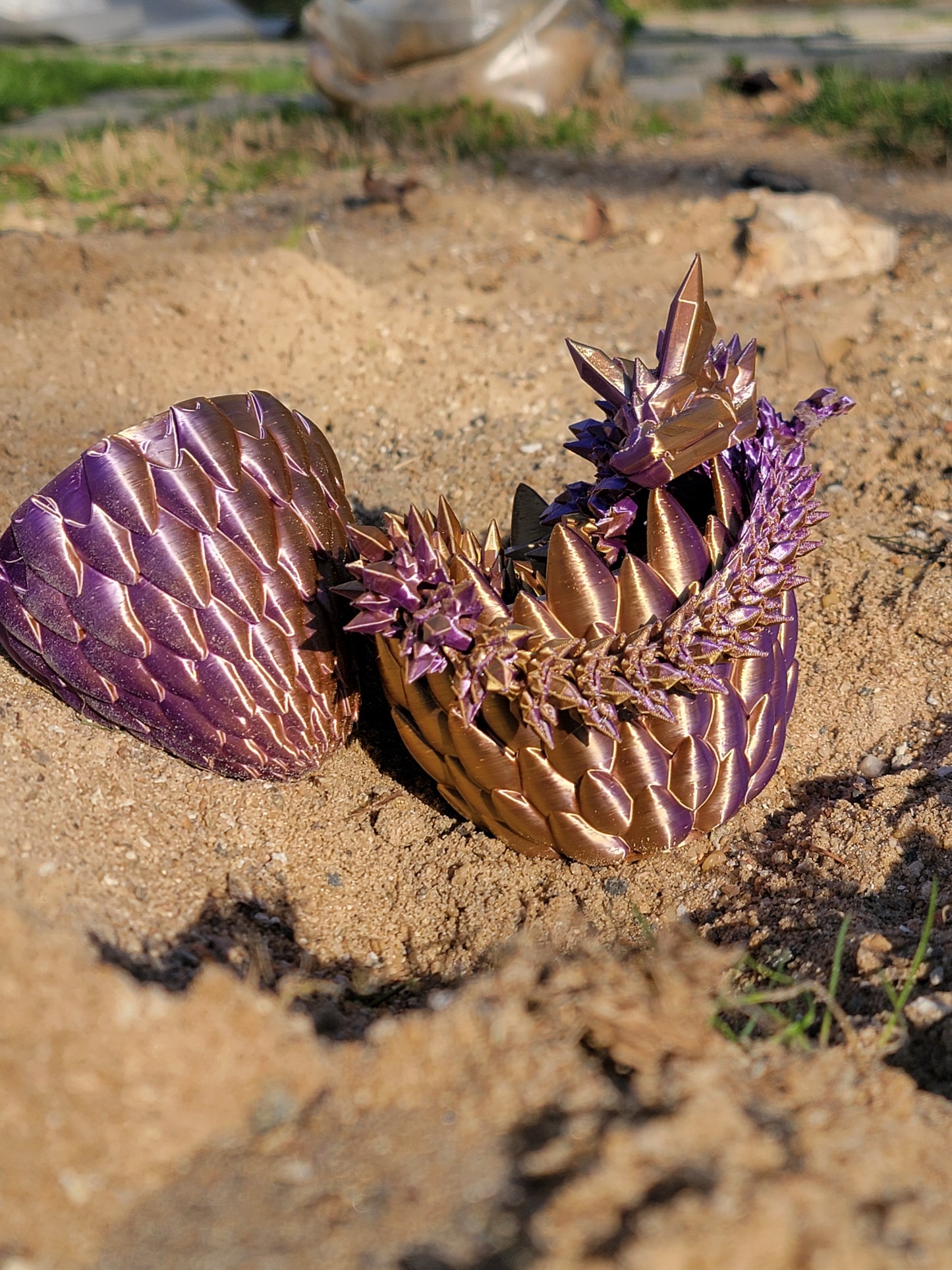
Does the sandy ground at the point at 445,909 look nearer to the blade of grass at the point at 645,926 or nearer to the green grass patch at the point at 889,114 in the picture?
the blade of grass at the point at 645,926

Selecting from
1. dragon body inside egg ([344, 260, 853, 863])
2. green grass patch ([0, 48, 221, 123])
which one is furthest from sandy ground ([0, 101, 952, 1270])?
green grass patch ([0, 48, 221, 123])

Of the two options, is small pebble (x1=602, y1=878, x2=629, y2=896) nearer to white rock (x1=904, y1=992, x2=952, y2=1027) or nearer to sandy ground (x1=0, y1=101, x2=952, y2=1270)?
sandy ground (x1=0, y1=101, x2=952, y2=1270)

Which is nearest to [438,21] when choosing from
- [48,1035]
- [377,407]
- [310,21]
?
[310,21]

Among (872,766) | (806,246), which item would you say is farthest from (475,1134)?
(806,246)

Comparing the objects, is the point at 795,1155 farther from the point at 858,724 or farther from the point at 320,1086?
the point at 858,724

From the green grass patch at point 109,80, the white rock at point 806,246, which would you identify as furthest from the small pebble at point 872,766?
the green grass patch at point 109,80

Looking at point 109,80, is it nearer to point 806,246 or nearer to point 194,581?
point 806,246
